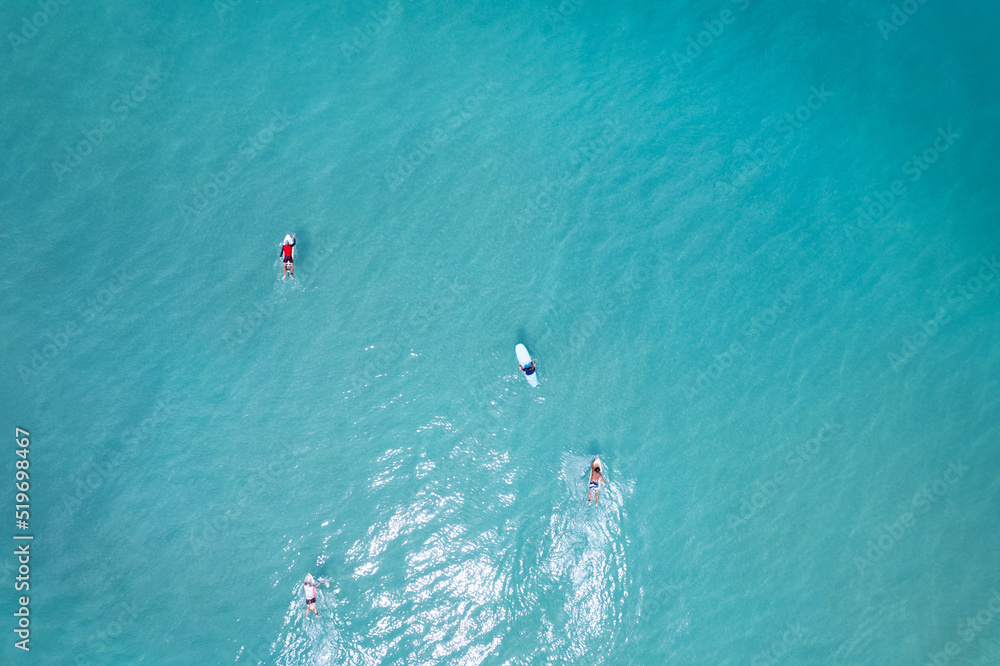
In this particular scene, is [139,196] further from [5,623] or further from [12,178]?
[5,623]

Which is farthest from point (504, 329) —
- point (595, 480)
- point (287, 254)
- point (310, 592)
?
point (310, 592)

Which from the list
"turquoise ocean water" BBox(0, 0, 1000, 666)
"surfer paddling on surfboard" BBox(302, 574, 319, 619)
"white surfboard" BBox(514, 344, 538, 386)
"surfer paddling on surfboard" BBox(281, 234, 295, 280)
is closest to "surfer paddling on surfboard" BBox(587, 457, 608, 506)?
"turquoise ocean water" BBox(0, 0, 1000, 666)

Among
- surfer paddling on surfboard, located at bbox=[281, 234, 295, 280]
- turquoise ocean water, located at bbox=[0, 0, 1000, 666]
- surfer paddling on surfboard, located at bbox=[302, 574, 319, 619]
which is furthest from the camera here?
surfer paddling on surfboard, located at bbox=[281, 234, 295, 280]

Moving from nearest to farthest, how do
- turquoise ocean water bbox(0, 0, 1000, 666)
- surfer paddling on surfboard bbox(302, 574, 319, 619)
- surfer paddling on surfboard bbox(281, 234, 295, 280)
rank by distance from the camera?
surfer paddling on surfboard bbox(302, 574, 319, 619) → turquoise ocean water bbox(0, 0, 1000, 666) → surfer paddling on surfboard bbox(281, 234, 295, 280)

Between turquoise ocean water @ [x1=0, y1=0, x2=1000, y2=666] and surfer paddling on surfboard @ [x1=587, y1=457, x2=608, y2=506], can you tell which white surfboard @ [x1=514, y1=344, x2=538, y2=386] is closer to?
turquoise ocean water @ [x1=0, y1=0, x2=1000, y2=666]

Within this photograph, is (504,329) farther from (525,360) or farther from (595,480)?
(595,480)

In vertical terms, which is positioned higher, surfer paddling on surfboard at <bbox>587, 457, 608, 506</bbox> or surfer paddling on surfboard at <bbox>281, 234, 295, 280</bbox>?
surfer paddling on surfboard at <bbox>281, 234, 295, 280</bbox>

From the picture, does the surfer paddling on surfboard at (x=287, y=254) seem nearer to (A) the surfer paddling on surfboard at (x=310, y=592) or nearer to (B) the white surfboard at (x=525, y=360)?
(B) the white surfboard at (x=525, y=360)

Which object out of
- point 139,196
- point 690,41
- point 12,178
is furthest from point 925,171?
point 12,178
